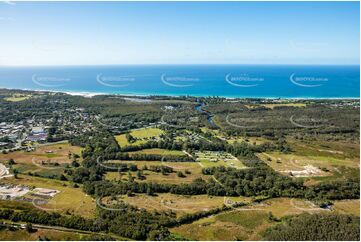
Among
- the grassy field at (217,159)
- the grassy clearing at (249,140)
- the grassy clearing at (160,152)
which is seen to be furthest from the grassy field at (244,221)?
the grassy clearing at (249,140)

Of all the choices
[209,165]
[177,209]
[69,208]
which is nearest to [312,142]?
[209,165]

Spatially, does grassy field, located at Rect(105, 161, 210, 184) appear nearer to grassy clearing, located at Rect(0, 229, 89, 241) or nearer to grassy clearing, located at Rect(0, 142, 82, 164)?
grassy clearing, located at Rect(0, 142, 82, 164)

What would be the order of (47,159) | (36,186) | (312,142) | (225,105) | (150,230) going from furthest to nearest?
1. (225,105)
2. (312,142)
3. (47,159)
4. (36,186)
5. (150,230)

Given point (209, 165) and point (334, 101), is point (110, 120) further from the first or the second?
point (334, 101)

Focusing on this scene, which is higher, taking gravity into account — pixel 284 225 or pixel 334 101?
pixel 334 101

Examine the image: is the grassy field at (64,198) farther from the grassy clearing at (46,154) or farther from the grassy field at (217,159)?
the grassy field at (217,159)

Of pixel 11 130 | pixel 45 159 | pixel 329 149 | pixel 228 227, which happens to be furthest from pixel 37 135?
pixel 329 149

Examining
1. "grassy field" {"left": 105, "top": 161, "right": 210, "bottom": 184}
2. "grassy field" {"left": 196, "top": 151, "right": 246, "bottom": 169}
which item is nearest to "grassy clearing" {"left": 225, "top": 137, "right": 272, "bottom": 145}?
"grassy field" {"left": 196, "top": 151, "right": 246, "bottom": 169}

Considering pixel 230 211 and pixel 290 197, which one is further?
pixel 290 197
